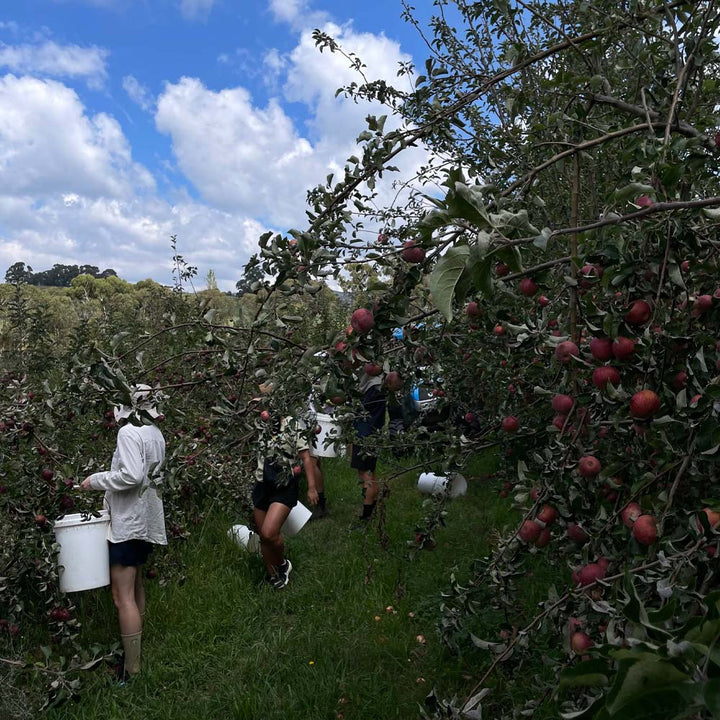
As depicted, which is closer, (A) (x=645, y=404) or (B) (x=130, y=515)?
(A) (x=645, y=404)

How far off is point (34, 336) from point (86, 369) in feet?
13.3

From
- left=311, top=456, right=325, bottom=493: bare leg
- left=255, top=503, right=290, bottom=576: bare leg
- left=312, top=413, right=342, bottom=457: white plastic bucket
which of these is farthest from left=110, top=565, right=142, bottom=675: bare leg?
left=311, top=456, right=325, bottom=493: bare leg

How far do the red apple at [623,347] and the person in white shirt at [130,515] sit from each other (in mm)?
2679

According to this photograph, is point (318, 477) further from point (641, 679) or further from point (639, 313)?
point (641, 679)

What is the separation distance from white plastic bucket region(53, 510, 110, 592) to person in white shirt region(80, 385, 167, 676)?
61mm

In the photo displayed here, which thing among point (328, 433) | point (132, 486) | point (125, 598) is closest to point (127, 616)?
point (125, 598)

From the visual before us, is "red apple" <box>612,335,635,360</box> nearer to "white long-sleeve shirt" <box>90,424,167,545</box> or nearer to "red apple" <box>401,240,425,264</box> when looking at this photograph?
"red apple" <box>401,240,425,264</box>

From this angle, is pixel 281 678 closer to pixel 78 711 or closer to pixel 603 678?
pixel 78 711

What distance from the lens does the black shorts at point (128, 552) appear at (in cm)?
343

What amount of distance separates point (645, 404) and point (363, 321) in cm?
57

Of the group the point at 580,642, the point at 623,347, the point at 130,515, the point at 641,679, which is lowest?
the point at 130,515

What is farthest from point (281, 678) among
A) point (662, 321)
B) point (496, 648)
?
point (662, 321)

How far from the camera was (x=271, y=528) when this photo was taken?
4.19 meters

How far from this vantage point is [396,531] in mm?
5152
